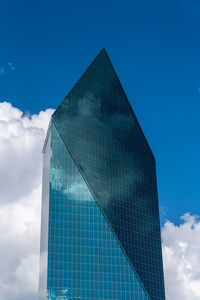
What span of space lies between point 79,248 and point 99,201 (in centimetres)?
1161

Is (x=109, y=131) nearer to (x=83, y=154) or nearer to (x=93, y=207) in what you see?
(x=83, y=154)

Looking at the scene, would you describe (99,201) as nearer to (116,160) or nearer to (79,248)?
(79,248)

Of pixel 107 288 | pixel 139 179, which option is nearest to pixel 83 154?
pixel 139 179

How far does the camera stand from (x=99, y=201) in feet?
395

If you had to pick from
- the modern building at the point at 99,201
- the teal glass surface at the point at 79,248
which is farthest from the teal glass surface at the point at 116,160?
the teal glass surface at the point at 79,248

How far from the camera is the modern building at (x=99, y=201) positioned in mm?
112750

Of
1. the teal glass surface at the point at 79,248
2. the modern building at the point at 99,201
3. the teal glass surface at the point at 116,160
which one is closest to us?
the teal glass surface at the point at 79,248

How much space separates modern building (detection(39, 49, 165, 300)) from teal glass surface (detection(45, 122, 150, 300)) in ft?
0.62

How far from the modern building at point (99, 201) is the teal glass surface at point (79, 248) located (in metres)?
0.19

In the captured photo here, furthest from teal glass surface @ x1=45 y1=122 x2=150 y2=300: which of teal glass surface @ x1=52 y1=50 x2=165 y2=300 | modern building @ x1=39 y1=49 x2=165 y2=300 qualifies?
teal glass surface @ x1=52 y1=50 x2=165 y2=300

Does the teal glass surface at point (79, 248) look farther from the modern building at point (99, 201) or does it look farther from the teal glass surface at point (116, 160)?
the teal glass surface at point (116, 160)

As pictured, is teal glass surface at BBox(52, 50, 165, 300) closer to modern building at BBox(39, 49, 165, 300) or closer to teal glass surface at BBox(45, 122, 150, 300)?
modern building at BBox(39, 49, 165, 300)

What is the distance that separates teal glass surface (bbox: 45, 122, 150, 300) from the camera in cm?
11069

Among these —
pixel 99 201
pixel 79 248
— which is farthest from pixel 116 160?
pixel 79 248
